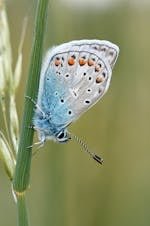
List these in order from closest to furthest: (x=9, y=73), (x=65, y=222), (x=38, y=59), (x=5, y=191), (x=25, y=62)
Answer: (x=38, y=59), (x=9, y=73), (x=65, y=222), (x=5, y=191), (x=25, y=62)

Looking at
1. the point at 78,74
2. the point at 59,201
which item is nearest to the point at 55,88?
the point at 78,74

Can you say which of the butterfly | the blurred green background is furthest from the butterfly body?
the blurred green background

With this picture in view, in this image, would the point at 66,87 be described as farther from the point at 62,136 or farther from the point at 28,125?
the point at 28,125

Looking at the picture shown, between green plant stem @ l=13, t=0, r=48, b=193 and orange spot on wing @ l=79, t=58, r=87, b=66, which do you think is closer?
green plant stem @ l=13, t=0, r=48, b=193

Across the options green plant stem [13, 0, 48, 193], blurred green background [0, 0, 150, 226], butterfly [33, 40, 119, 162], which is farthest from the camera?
blurred green background [0, 0, 150, 226]

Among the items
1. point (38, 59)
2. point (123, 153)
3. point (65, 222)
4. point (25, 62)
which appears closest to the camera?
point (38, 59)

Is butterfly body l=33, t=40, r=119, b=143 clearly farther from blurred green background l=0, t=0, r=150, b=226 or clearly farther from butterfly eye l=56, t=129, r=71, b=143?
blurred green background l=0, t=0, r=150, b=226

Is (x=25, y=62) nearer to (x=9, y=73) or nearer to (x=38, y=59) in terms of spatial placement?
(x=9, y=73)

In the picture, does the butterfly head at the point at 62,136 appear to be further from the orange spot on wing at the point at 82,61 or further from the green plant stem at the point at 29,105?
the green plant stem at the point at 29,105
